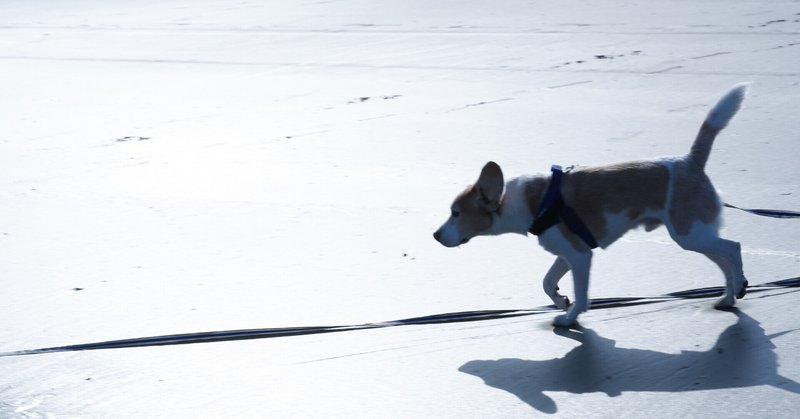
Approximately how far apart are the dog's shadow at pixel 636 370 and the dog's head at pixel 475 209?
545 millimetres

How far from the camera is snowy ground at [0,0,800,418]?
447 cm

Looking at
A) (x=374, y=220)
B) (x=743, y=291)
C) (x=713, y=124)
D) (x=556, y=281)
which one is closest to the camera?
(x=713, y=124)

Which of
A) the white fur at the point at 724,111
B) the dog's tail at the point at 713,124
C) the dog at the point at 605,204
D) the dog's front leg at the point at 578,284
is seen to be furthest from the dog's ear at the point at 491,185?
the white fur at the point at 724,111

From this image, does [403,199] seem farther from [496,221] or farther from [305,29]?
[305,29]

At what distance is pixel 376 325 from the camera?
16.7ft

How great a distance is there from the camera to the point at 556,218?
4703 mm

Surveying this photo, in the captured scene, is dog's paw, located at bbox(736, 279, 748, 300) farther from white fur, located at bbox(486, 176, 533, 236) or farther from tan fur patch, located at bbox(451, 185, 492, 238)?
tan fur patch, located at bbox(451, 185, 492, 238)

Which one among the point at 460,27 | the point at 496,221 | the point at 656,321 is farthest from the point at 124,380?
the point at 460,27

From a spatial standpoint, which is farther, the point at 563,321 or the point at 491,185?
the point at 563,321

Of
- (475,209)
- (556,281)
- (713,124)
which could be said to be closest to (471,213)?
(475,209)

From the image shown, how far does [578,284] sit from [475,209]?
510 millimetres

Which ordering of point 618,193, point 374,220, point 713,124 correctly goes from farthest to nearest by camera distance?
1. point 374,220
2. point 713,124
3. point 618,193

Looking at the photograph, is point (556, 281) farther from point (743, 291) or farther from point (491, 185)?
point (743, 291)

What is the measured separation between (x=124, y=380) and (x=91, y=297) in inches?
45.4
